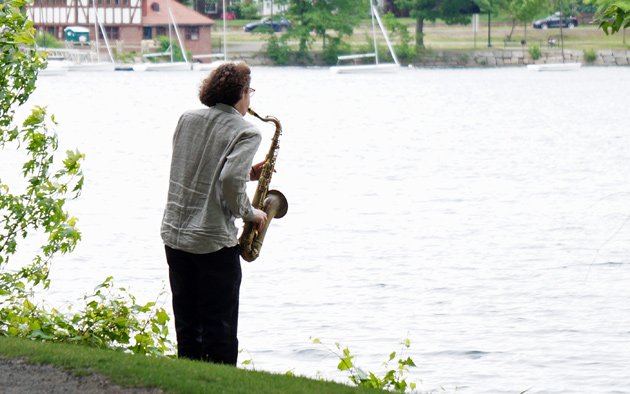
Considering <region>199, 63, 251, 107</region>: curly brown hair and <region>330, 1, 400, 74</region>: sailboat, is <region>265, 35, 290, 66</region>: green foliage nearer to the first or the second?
<region>330, 1, 400, 74</region>: sailboat

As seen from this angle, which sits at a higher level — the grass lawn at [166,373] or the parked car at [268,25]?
the parked car at [268,25]

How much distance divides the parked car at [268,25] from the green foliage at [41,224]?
365ft

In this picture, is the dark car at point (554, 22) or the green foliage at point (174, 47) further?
the green foliage at point (174, 47)

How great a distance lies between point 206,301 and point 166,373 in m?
0.55

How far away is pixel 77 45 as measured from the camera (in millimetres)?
126562

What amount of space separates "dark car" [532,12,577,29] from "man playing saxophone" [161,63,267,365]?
113810 mm

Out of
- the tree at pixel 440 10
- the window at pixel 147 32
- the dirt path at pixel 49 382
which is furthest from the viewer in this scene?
the window at pixel 147 32

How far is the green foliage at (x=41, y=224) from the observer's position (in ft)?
30.5

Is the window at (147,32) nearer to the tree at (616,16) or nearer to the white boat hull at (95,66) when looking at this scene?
the white boat hull at (95,66)

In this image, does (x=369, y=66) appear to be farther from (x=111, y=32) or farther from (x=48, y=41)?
(x=48, y=41)

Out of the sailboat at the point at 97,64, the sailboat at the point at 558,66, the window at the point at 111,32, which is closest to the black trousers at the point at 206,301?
the sailboat at the point at 558,66

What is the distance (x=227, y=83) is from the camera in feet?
24.6

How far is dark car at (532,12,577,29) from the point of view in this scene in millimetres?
119125

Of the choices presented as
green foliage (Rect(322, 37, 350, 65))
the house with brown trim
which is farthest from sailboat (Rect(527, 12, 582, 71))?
the house with brown trim
